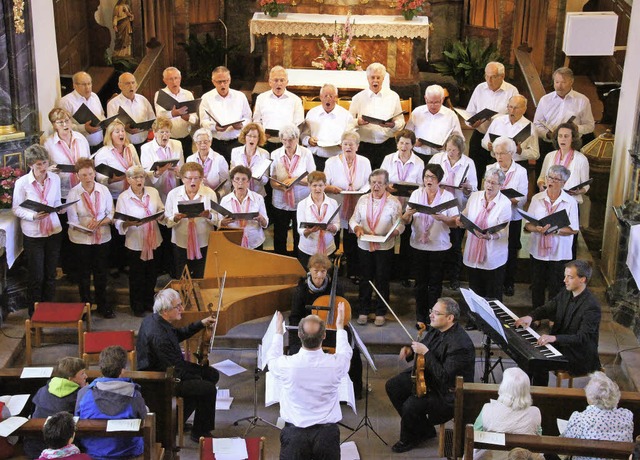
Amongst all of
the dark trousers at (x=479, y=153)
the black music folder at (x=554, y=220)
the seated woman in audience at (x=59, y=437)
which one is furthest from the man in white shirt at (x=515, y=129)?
the seated woman in audience at (x=59, y=437)

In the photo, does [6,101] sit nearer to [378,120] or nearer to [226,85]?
[226,85]

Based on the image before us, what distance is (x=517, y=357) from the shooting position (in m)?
6.80

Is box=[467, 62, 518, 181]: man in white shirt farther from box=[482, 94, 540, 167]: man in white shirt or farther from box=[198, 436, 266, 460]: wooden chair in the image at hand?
box=[198, 436, 266, 460]: wooden chair

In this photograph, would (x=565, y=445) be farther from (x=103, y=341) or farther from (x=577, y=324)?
(x=103, y=341)

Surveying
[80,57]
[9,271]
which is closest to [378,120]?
[9,271]

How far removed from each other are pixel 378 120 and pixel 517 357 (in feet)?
9.55

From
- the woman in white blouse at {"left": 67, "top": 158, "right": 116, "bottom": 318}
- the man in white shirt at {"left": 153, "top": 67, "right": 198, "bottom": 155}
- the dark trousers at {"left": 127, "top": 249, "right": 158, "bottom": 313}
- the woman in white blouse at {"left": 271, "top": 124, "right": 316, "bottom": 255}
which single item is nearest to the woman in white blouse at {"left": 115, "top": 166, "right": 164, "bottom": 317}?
the dark trousers at {"left": 127, "top": 249, "right": 158, "bottom": 313}

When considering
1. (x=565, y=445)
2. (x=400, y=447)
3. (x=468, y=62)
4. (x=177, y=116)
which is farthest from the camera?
(x=468, y=62)

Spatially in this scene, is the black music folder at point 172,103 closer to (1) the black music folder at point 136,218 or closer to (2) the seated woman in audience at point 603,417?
(1) the black music folder at point 136,218

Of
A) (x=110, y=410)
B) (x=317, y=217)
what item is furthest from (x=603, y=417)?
(x=317, y=217)

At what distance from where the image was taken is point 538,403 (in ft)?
21.1

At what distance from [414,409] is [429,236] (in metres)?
1.88

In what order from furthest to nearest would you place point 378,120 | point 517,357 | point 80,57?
point 80,57 < point 378,120 < point 517,357

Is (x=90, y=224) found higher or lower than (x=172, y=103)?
lower
